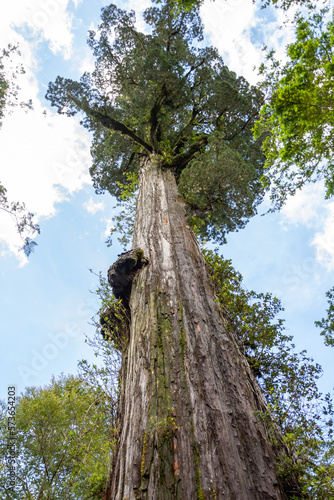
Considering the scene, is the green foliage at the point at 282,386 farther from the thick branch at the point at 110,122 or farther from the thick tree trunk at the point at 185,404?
the thick branch at the point at 110,122

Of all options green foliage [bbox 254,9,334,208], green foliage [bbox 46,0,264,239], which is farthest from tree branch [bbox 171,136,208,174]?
green foliage [bbox 254,9,334,208]

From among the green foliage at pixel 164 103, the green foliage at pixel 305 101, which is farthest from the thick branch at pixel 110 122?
the green foliage at pixel 305 101

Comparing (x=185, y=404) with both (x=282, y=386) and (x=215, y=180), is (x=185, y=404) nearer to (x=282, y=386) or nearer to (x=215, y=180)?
(x=282, y=386)

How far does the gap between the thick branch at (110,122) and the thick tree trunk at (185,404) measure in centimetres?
499

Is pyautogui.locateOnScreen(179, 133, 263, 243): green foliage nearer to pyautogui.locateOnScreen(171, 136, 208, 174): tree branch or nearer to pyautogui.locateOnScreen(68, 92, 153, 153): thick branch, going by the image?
pyautogui.locateOnScreen(171, 136, 208, 174): tree branch

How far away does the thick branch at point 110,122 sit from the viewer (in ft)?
27.0

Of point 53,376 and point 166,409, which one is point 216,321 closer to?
point 166,409

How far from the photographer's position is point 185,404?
2.84 metres

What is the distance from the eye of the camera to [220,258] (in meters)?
6.21

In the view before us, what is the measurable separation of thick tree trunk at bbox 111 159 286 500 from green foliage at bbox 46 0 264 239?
3.82 meters

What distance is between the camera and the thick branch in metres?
8.23

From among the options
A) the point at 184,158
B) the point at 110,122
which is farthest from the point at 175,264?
the point at 110,122

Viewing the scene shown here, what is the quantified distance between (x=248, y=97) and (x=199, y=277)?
23.6 ft

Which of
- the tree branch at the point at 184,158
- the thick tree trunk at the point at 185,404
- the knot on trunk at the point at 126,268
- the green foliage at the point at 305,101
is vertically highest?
the tree branch at the point at 184,158
